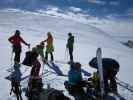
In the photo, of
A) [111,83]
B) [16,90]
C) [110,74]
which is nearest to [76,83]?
[110,74]

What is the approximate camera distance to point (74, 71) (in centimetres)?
1524

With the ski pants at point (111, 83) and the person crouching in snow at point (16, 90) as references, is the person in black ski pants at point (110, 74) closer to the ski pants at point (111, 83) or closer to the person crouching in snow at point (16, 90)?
the ski pants at point (111, 83)

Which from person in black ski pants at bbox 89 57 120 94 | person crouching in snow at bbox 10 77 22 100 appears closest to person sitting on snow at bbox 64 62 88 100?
person in black ski pants at bbox 89 57 120 94

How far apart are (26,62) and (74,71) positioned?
4.83 metres

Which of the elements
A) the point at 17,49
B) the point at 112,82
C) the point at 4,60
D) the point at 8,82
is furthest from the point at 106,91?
the point at 4,60

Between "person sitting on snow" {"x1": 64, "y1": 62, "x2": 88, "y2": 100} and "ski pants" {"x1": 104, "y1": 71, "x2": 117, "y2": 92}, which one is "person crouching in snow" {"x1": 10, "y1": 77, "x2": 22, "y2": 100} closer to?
"person sitting on snow" {"x1": 64, "y1": 62, "x2": 88, "y2": 100}

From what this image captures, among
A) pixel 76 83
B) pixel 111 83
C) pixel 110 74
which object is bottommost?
pixel 111 83

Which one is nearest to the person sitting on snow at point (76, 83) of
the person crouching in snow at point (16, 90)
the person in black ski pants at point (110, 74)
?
the person in black ski pants at point (110, 74)

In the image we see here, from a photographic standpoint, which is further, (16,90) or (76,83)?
(76,83)

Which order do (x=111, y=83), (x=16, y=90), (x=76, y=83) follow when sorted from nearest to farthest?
(x=16, y=90) → (x=76, y=83) → (x=111, y=83)

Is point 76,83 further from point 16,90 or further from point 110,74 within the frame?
point 16,90

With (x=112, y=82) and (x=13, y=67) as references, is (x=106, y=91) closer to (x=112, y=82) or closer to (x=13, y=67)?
(x=112, y=82)

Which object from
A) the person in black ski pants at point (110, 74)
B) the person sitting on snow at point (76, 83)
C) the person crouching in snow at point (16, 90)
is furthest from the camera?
the person in black ski pants at point (110, 74)

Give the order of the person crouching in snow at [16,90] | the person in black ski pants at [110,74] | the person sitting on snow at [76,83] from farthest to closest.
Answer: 1. the person in black ski pants at [110,74]
2. the person sitting on snow at [76,83]
3. the person crouching in snow at [16,90]
